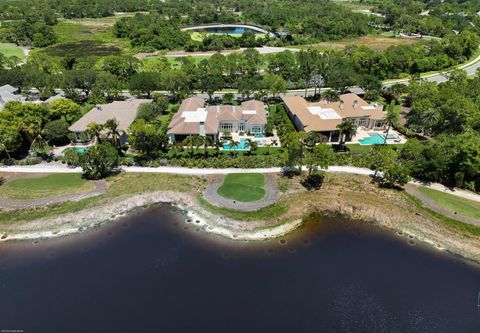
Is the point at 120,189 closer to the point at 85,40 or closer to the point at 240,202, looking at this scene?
the point at 240,202

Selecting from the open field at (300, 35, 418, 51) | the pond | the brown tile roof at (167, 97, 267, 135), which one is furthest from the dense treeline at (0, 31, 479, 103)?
the pond

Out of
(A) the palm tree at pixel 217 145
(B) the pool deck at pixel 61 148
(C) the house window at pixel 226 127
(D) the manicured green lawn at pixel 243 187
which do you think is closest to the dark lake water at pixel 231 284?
(D) the manicured green lawn at pixel 243 187

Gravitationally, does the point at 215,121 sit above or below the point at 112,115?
above

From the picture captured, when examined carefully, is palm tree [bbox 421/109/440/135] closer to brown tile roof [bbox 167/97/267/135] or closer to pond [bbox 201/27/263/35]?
brown tile roof [bbox 167/97/267/135]

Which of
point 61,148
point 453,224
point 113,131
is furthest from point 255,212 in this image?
point 61,148

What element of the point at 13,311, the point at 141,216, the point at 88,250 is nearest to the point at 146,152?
the point at 141,216

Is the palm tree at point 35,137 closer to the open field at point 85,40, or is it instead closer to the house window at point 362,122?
the house window at point 362,122

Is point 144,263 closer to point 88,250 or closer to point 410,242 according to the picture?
point 88,250
